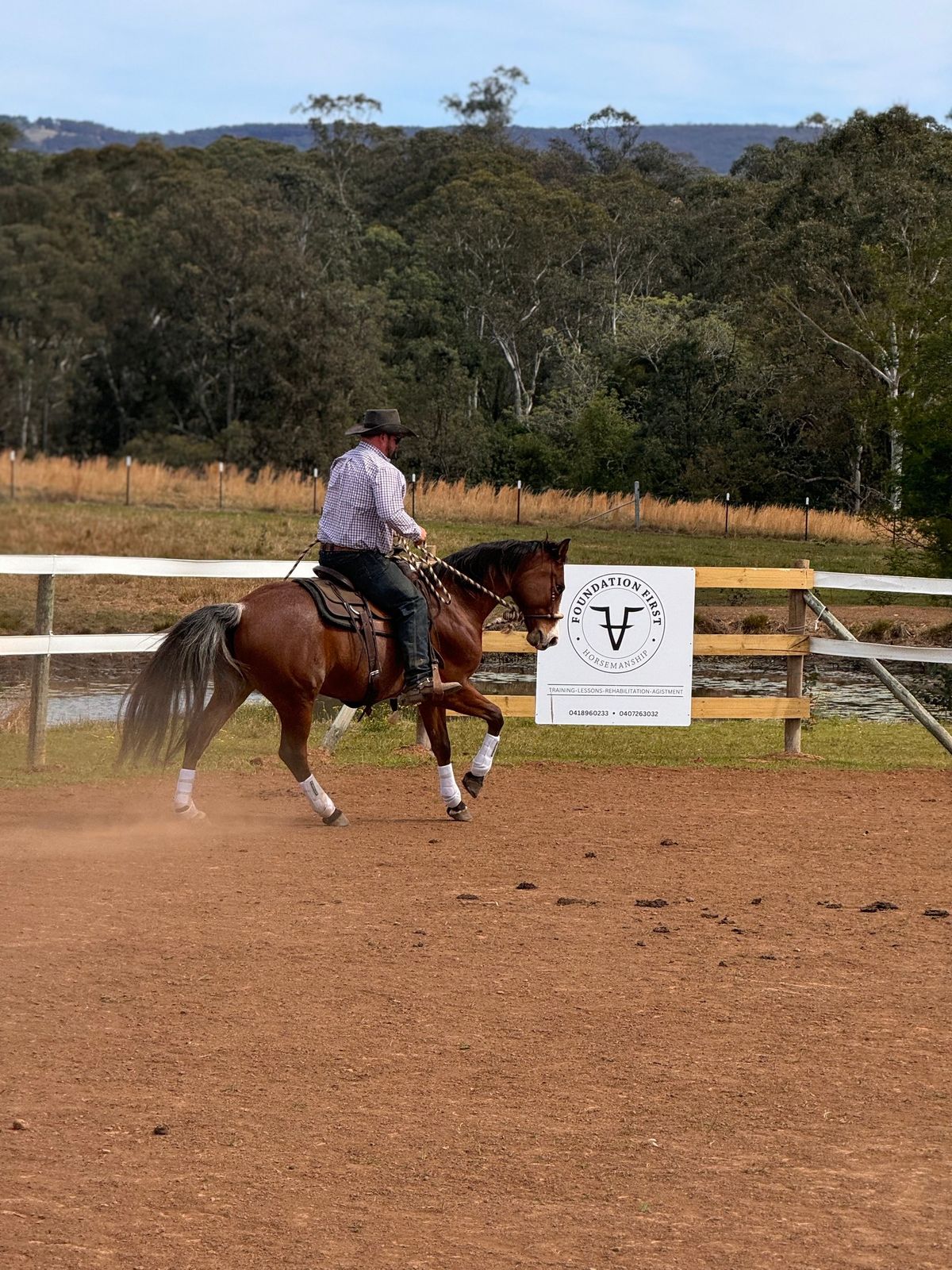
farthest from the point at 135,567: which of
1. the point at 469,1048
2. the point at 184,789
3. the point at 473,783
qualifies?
the point at 469,1048

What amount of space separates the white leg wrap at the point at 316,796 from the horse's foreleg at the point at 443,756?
2.71ft

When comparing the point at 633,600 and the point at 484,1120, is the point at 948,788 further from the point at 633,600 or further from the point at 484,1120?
the point at 484,1120

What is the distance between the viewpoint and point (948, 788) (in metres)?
13.3

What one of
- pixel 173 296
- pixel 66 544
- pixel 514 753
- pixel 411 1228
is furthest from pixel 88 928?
pixel 173 296

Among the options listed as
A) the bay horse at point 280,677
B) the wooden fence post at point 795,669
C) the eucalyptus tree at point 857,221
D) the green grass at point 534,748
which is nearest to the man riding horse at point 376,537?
the bay horse at point 280,677

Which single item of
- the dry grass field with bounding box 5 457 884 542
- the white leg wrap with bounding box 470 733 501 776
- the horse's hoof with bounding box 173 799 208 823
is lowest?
the horse's hoof with bounding box 173 799 208 823

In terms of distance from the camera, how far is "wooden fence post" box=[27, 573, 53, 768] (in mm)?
12422

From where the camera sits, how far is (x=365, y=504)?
1047cm

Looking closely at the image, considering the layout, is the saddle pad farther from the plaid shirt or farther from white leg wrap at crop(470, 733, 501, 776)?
white leg wrap at crop(470, 733, 501, 776)

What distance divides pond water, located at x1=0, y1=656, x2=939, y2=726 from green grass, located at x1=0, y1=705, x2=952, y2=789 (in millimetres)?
808

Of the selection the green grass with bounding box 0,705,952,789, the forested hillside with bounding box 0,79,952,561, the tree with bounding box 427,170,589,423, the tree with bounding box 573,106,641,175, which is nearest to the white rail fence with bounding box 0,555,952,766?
the green grass with bounding box 0,705,952,789

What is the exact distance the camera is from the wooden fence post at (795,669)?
1463 centimetres

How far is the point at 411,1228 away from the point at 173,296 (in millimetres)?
56645

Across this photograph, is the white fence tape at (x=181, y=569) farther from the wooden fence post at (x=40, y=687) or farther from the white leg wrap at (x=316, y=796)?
the white leg wrap at (x=316, y=796)
